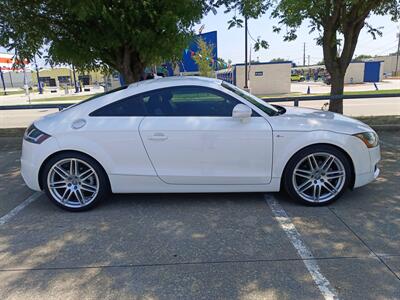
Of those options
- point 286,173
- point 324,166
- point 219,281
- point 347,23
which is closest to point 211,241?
point 219,281

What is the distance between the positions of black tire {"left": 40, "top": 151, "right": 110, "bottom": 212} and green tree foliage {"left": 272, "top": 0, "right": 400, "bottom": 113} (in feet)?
18.9

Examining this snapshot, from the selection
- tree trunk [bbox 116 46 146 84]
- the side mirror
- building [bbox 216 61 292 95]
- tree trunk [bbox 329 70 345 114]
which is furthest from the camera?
building [bbox 216 61 292 95]

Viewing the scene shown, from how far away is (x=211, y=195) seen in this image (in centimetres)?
445

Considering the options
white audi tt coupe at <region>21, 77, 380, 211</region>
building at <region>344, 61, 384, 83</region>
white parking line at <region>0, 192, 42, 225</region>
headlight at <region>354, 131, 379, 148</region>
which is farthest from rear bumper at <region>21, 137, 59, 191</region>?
building at <region>344, 61, 384, 83</region>

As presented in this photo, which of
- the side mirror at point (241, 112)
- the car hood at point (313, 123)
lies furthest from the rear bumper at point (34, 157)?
the car hood at point (313, 123)

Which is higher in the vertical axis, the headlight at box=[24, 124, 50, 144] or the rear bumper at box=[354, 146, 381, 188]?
the headlight at box=[24, 124, 50, 144]

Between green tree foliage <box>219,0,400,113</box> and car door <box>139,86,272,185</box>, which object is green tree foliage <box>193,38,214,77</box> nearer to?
green tree foliage <box>219,0,400,113</box>

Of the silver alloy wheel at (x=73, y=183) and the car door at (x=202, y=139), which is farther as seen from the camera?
the silver alloy wheel at (x=73, y=183)

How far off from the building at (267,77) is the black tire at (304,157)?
2960 cm

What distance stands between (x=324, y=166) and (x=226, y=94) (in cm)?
145

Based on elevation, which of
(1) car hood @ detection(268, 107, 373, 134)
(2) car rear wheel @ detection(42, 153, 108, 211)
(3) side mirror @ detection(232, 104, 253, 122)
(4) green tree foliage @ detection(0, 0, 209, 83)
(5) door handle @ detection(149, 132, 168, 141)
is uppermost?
(4) green tree foliage @ detection(0, 0, 209, 83)

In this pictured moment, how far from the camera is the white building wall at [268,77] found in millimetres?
32875

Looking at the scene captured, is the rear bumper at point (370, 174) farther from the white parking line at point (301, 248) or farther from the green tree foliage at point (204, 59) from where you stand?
the green tree foliage at point (204, 59)

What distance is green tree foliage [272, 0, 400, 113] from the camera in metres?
7.77
